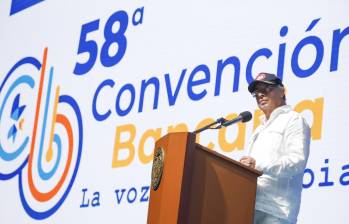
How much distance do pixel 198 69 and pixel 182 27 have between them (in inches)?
15.1

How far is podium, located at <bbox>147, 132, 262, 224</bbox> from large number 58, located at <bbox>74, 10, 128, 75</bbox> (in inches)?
103

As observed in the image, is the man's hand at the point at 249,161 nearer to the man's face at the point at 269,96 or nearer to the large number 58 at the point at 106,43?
the man's face at the point at 269,96

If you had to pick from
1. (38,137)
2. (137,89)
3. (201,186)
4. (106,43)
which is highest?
(106,43)

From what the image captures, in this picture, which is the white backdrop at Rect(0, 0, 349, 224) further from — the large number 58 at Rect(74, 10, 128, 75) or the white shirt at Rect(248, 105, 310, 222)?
the white shirt at Rect(248, 105, 310, 222)

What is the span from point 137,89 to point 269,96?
204 cm

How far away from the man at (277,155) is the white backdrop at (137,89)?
2.03 feet

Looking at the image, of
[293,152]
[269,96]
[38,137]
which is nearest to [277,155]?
[293,152]

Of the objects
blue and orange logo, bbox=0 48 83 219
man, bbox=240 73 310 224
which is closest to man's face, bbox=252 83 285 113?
man, bbox=240 73 310 224

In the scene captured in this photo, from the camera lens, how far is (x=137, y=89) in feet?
16.6

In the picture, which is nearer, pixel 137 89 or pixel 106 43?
pixel 137 89

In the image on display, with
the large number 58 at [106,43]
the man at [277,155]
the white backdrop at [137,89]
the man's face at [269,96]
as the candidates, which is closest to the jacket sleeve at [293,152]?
the man at [277,155]

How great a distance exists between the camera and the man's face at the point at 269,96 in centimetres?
313

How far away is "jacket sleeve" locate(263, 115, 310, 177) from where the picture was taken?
2.90 m

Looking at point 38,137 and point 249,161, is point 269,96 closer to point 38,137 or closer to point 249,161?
point 249,161
